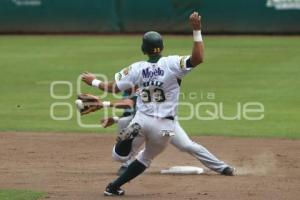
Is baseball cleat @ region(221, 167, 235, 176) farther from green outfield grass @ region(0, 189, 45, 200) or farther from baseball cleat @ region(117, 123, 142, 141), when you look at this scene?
green outfield grass @ region(0, 189, 45, 200)

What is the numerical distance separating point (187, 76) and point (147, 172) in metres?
9.76

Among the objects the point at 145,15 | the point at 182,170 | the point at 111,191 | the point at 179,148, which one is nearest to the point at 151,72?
the point at 111,191

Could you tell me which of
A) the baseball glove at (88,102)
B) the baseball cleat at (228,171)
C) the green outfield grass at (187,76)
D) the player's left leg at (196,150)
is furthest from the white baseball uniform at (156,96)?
the green outfield grass at (187,76)

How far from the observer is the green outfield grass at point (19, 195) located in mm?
7695

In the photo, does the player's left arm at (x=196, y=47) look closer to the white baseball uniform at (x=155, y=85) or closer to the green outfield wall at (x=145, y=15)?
the white baseball uniform at (x=155, y=85)

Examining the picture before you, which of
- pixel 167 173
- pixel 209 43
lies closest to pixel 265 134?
pixel 167 173

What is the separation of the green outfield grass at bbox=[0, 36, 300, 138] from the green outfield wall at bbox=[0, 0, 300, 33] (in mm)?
872

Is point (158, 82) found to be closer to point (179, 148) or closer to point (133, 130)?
point (133, 130)

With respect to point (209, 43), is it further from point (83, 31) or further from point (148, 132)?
point (148, 132)

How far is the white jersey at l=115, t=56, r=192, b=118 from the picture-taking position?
776 centimetres

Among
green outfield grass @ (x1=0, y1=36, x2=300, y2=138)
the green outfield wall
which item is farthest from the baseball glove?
the green outfield wall

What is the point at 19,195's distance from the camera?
7.83 m

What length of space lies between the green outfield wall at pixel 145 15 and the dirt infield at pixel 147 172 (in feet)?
55.7

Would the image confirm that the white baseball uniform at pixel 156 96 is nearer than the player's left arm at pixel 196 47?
No
